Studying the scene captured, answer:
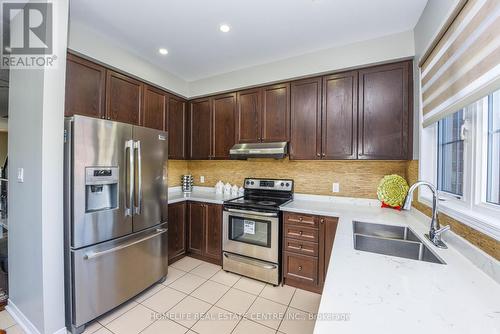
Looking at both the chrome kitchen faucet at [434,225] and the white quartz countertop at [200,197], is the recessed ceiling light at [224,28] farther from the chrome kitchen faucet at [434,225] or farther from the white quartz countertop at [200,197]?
the chrome kitchen faucet at [434,225]

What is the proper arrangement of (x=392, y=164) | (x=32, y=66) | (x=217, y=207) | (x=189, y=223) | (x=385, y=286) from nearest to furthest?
(x=385, y=286) → (x=32, y=66) → (x=392, y=164) → (x=217, y=207) → (x=189, y=223)

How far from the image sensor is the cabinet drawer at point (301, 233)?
2.22m

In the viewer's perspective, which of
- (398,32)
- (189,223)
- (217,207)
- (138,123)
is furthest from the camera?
(189,223)

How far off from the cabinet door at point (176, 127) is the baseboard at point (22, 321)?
199cm

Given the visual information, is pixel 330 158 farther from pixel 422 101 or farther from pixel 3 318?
pixel 3 318

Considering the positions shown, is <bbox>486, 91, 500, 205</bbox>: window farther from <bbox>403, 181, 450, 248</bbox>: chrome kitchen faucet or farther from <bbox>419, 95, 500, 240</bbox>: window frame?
<bbox>403, 181, 450, 248</bbox>: chrome kitchen faucet

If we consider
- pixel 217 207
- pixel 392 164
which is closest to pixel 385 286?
pixel 392 164

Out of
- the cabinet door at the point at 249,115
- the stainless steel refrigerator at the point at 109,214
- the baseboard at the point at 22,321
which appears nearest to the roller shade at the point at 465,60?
the cabinet door at the point at 249,115

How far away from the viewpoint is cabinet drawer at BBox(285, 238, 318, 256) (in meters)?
2.23

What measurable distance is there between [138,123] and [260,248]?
2069 mm

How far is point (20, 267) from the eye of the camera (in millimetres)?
1803

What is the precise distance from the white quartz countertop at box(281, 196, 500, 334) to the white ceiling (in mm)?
1878

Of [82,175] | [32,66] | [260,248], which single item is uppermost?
[32,66]

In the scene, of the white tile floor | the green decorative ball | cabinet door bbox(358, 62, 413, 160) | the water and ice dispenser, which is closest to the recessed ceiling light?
cabinet door bbox(358, 62, 413, 160)
